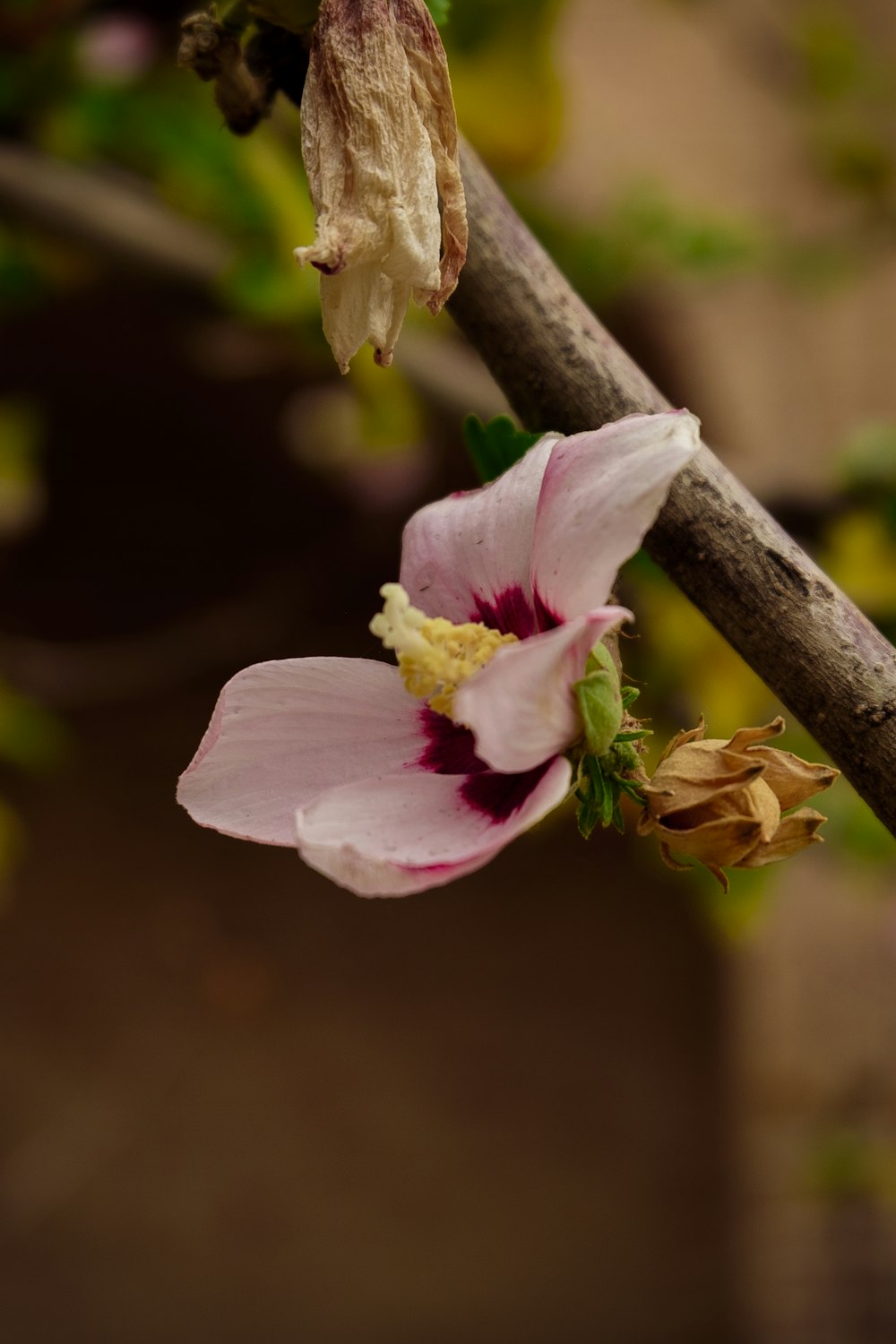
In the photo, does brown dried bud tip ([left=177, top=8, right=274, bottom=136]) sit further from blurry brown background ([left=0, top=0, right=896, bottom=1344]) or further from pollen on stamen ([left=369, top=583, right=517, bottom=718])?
blurry brown background ([left=0, top=0, right=896, bottom=1344])

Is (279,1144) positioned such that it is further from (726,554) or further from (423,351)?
(726,554)

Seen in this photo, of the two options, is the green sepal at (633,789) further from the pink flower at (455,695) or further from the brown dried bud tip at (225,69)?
the brown dried bud tip at (225,69)

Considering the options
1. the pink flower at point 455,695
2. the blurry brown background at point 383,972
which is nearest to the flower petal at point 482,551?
the pink flower at point 455,695

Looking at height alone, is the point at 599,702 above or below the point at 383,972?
above

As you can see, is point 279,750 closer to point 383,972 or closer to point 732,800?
point 732,800

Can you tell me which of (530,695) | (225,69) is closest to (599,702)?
(530,695)

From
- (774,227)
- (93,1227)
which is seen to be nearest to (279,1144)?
(93,1227)
